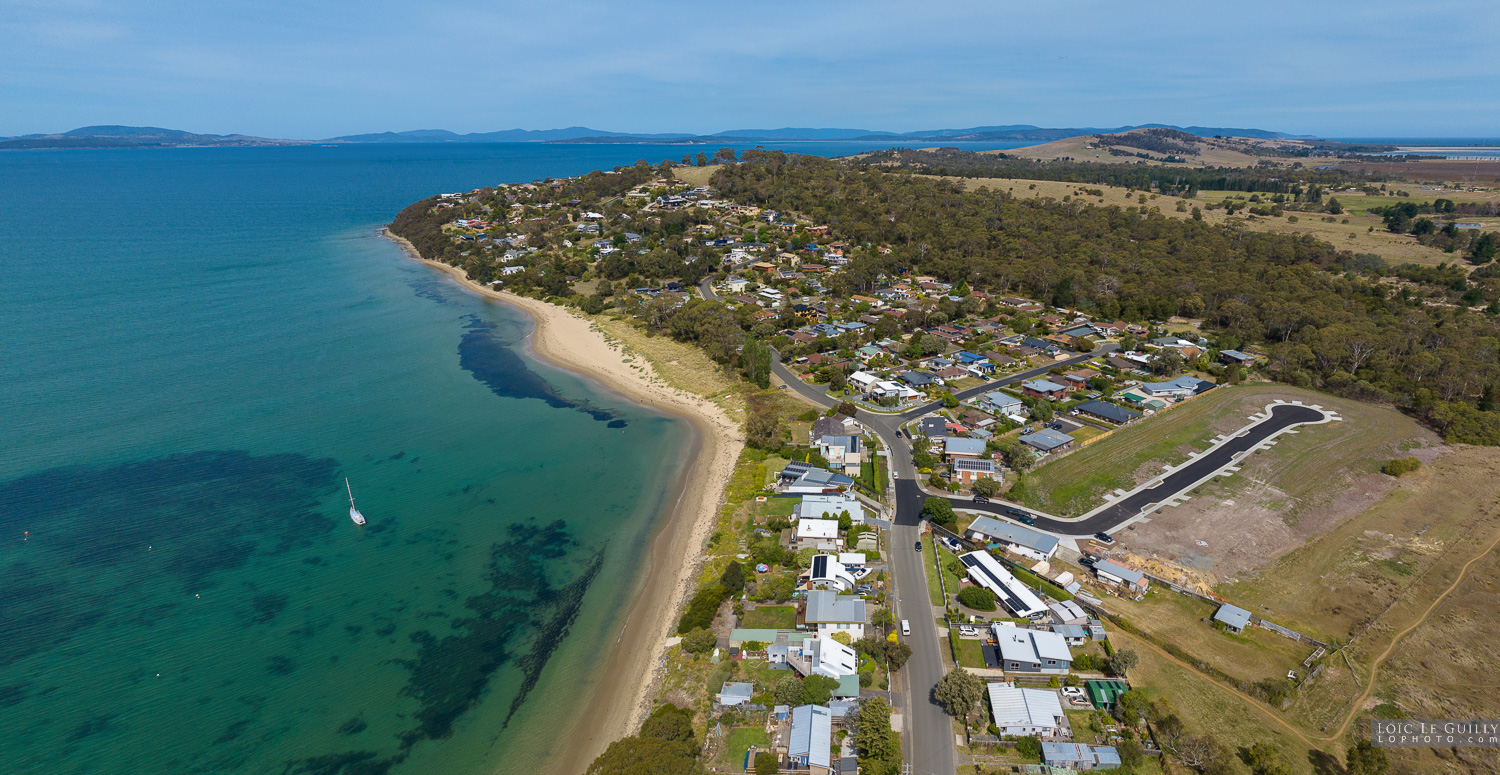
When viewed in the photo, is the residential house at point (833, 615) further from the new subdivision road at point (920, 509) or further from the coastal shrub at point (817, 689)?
the coastal shrub at point (817, 689)

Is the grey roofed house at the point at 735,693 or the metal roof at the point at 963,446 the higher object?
the metal roof at the point at 963,446

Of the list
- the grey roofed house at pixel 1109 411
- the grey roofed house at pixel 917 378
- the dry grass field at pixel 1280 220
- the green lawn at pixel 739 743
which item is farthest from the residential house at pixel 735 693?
the dry grass field at pixel 1280 220

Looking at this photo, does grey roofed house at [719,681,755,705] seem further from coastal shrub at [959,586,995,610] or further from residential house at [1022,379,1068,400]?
residential house at [1022,379,1068,400]

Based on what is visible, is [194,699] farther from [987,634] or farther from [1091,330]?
[1091,330]

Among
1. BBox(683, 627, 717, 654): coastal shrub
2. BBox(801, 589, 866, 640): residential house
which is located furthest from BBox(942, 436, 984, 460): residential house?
BBox(683, 627, 717, 654): coastal shrub

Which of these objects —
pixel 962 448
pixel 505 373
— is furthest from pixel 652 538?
pixel 505 373

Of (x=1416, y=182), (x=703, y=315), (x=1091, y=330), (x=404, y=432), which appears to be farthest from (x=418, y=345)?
(x=1416, y=182)
